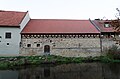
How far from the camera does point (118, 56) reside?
26781 mm

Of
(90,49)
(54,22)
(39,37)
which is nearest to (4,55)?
(39,37)

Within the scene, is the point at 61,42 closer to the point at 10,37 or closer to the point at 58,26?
the point at 58,26

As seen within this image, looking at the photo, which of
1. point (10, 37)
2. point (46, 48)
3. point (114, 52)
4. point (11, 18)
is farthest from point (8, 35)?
point (114, 52)

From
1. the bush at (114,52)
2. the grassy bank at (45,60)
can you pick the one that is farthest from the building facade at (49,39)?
the grassy bank at (45,60)

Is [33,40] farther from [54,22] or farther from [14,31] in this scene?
[54,22]

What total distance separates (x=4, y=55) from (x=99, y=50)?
12302 mm

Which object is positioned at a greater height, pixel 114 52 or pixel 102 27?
pixel 102 27

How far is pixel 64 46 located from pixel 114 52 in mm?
6387

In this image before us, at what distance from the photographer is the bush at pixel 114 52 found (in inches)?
1055

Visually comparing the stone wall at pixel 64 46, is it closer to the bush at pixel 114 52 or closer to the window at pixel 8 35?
the bush at pixel 114 52

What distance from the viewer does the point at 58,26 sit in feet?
101

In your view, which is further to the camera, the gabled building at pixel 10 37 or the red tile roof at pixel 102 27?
the red tile roof at pixel 102 27

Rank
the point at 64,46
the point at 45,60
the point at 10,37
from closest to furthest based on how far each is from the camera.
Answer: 1. the point at 45,60
2. the point at 10,37
3. the point at 64,46

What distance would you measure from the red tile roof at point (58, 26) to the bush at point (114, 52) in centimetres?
310
